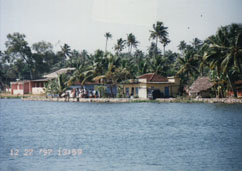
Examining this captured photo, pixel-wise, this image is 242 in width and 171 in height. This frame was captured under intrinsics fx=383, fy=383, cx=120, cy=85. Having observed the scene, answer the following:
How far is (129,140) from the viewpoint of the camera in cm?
1977

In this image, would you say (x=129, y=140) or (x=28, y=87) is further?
(x=28, y=87)

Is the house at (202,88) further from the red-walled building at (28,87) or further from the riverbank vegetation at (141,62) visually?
the red-walled building at (28,87)

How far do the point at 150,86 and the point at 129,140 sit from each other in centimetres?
2472

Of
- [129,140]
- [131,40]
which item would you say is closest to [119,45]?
[131,40]

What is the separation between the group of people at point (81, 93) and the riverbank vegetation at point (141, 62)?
131 centimetres

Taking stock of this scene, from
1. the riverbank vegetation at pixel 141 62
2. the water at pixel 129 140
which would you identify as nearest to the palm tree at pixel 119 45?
the riverbank vegetation at pixel 141 62

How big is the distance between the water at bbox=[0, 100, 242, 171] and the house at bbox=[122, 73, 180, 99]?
37.5ft

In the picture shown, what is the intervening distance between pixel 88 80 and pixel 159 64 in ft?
33.4

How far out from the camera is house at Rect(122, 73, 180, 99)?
4422 cm

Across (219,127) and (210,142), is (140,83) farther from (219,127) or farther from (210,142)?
(210,142)

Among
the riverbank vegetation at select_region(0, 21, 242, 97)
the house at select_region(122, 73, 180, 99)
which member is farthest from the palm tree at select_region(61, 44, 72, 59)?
the house at select_region(122, 73, 180, 99)

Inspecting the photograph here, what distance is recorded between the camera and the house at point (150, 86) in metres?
44.2

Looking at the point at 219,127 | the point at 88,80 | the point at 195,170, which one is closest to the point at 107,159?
the point at 195,170
